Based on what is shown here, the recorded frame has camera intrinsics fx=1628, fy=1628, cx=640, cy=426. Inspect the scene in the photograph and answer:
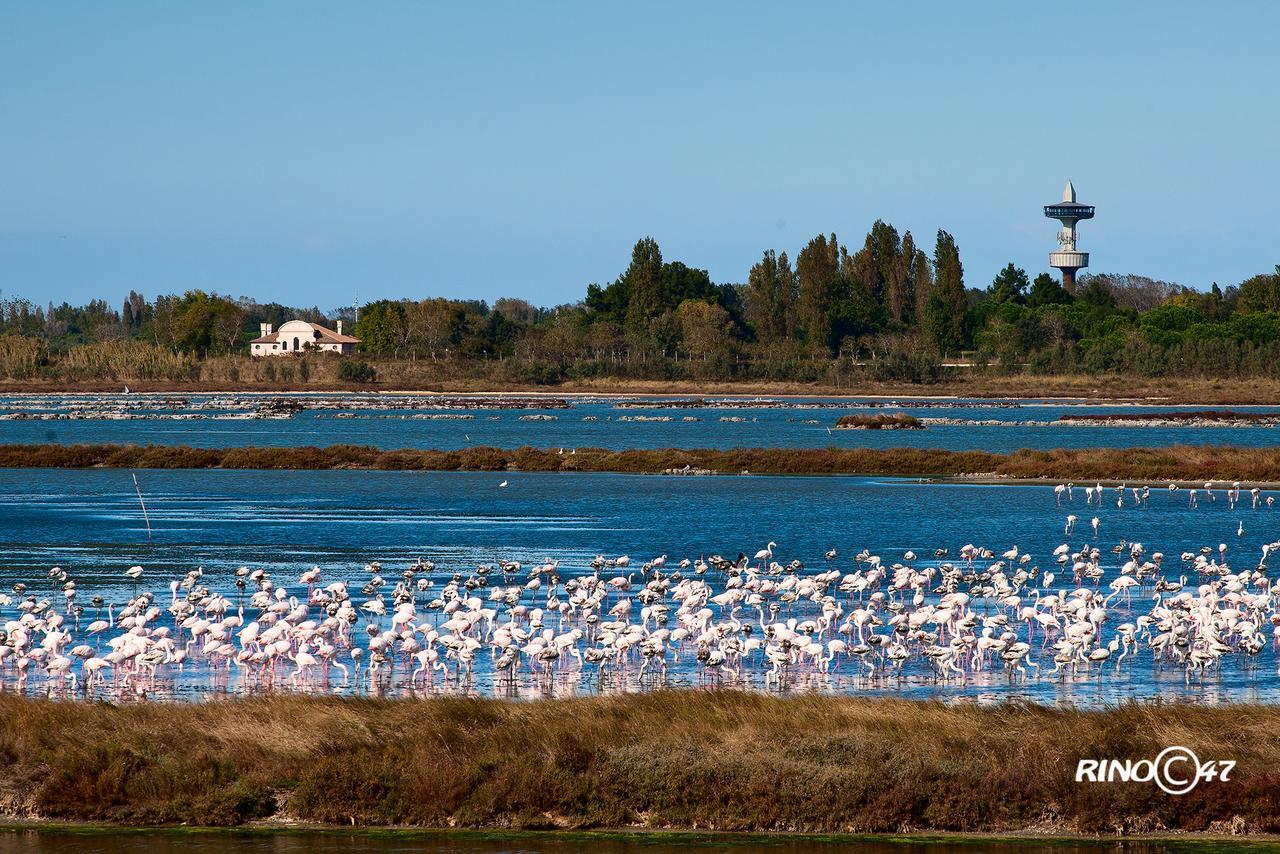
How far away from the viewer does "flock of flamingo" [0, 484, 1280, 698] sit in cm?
2012

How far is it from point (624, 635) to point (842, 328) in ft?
438

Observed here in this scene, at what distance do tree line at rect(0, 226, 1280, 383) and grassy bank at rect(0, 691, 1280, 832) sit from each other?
128 metres

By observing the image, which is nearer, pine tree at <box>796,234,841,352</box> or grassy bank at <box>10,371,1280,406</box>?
grassy bank at <box>10,371,1280,406</box>

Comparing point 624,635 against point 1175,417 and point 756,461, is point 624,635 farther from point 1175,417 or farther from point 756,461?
point 1175,417

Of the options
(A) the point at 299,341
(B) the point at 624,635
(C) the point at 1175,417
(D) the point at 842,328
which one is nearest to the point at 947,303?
(D) the point at 842,328

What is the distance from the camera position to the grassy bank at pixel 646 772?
14.5 meters

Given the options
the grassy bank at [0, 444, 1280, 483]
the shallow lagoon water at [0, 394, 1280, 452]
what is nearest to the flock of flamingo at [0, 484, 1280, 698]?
the grassy bank at [0, 444, 1280, 483]

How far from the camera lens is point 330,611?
904 inches

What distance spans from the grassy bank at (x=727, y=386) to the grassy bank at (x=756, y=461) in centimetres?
6817

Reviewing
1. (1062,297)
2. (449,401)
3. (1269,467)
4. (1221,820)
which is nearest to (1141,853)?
(1221,820)

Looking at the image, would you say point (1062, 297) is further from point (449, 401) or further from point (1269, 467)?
point (1269, 467)

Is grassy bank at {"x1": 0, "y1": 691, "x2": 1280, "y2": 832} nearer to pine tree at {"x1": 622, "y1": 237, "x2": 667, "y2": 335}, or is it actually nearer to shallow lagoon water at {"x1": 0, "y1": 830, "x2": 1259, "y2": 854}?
shallow lagoon water at {"x1": 0, "y1": 830, "x2": 1259, "y2": 854}

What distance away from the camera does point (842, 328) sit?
152000mm

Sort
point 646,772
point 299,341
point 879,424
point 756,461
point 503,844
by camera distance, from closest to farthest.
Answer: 1. point 503,844
2. point 646,772
3. point 756,461
4. point 879,424
5. point 299,341
